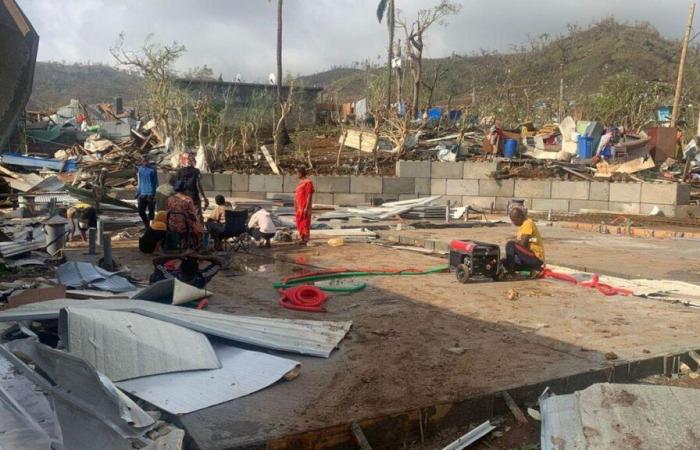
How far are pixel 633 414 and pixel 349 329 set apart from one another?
285cm

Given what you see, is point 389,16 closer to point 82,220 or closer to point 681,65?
point 681,65

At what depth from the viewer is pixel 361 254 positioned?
10.9m

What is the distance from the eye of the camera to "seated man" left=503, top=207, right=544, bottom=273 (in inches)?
337

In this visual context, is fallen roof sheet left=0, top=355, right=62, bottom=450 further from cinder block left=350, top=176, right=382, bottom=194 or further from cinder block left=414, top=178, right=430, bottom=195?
cinder block left=414, top=178, right=430, bottom=195

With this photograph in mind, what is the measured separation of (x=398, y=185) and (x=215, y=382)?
14742mm

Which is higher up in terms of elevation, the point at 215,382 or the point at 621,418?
the point at 621,418

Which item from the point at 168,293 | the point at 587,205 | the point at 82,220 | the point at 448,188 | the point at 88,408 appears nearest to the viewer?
the point at 88,408

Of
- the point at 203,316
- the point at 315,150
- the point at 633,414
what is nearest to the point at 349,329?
the point at 203,316

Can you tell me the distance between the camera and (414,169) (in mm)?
18719

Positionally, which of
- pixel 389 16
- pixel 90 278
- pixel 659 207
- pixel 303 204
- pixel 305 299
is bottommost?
pixel 305 299

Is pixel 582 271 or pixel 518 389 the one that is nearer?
pixel 518 389

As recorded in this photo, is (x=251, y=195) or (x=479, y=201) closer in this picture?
(x=251, y=195)

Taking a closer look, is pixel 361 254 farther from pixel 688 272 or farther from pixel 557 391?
pixel 557 391

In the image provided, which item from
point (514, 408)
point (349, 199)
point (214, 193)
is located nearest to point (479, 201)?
point (349, 199)
